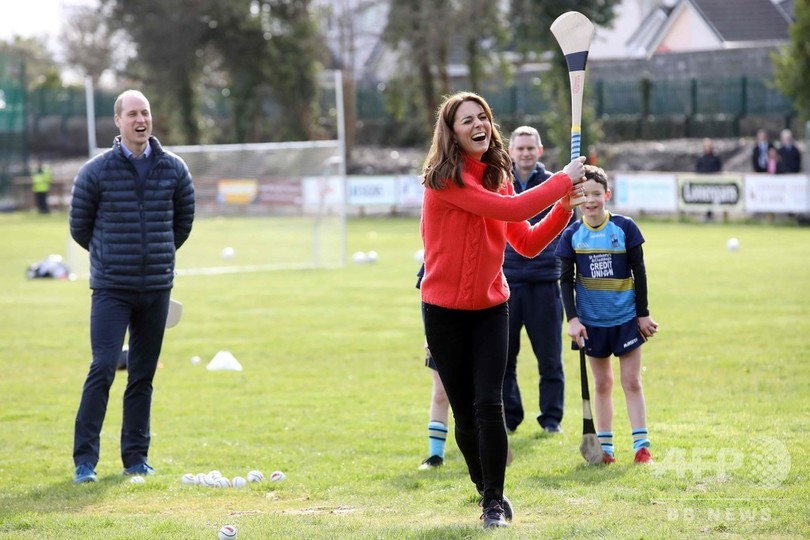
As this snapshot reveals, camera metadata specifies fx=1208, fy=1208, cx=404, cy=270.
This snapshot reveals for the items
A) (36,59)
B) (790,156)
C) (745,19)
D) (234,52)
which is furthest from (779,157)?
(36,59)

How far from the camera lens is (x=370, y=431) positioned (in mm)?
9125

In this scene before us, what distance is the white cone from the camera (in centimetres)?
1232

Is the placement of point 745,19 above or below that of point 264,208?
above

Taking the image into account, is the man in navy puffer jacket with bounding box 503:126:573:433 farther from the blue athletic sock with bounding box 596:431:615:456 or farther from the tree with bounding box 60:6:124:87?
the tree with bounding box 60:6:124:87

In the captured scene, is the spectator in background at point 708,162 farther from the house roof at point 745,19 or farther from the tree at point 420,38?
the house roof at point 745,19

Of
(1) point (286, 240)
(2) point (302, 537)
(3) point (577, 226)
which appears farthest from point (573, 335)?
(1) point (286, 240)

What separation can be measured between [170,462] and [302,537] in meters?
2.65

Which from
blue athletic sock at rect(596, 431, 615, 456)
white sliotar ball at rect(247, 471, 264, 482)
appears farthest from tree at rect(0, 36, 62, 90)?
blue athletic sock at rect(596, 431, 615, 456)

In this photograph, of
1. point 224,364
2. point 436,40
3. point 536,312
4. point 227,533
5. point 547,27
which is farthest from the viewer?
point 436,40

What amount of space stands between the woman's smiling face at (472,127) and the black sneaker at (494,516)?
1728mm

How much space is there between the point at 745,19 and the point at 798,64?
2552 centimetres

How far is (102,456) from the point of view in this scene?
862 cm

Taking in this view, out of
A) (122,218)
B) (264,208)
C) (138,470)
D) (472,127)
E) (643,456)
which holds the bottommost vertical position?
(138,470)

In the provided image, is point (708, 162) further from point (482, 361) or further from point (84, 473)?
point (482, 361)
